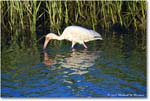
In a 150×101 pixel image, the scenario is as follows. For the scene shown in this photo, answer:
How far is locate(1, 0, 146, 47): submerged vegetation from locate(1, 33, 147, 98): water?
3.32 ft

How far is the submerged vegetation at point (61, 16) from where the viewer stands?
8.77 meters

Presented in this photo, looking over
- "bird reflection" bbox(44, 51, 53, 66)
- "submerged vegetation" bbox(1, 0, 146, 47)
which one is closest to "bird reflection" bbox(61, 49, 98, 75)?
"bird reflection" bbox(44, 51, 53, 66)

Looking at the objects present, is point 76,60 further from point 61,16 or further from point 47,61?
point 61,16

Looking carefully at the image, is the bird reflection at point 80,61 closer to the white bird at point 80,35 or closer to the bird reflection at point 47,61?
the bird reflection at point 47,61

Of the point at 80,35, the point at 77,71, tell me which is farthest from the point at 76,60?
the point at 80,35

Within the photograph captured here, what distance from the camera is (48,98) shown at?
5.29 m

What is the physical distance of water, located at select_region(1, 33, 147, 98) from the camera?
5.48 m

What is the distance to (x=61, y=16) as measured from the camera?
9.03 metres

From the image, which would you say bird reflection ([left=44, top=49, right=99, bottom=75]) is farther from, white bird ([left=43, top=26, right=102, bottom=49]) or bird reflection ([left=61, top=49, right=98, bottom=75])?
white bird ([left=43, top=26, right=102, bottom=49])

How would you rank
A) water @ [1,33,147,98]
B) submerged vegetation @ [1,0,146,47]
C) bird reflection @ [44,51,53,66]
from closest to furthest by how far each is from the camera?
water @ [1,33,147,98] < bird reflection @ [44,51,53,66] < submerged vegetation @ [1,0,146,47]

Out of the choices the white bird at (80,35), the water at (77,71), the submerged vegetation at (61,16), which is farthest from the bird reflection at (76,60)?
the submerged vegetation at (61,16)

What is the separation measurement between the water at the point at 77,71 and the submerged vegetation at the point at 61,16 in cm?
101

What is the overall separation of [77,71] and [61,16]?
2952 millimetres

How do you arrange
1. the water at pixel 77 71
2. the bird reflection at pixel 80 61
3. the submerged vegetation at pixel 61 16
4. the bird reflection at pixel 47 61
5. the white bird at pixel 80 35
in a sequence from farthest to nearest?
the submerged vegetation at pixel 61 16 < the white bird at pixel 80 35 < the bird reflection at pixel 47 61 < the bird reflection at pixel 80 61 < the water at pixel 77 71
